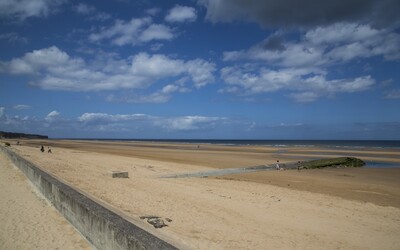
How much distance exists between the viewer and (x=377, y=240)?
7570 millimetres

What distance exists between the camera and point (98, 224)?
587cm

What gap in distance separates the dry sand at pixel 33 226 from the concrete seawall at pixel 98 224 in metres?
0.19

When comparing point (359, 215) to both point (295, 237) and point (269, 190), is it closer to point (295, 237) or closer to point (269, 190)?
point (295, 237)

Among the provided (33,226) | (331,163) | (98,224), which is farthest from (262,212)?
(331,163)

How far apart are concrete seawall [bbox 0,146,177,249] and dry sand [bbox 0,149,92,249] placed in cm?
19

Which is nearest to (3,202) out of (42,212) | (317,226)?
(42,212)

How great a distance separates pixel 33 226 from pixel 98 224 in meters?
2.67

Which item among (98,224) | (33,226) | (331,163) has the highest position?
(98,224)

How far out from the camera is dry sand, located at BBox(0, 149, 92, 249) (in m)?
6.41

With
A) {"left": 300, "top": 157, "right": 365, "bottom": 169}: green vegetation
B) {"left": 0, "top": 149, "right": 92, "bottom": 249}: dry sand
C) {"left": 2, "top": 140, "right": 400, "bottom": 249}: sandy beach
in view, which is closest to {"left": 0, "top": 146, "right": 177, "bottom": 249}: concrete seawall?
{"left": 0, "top": 149, "right": 92, "bottom": 249}: dry sand

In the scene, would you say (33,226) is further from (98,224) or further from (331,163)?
(331,163)

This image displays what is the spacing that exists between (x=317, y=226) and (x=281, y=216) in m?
1.15

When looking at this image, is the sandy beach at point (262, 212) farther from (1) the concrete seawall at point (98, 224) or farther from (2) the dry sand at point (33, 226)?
(2) the dry sand at point (33, 226)

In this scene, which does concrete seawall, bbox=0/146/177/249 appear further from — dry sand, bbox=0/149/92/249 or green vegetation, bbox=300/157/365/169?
green vegetation, bbox=300/157/365/169
